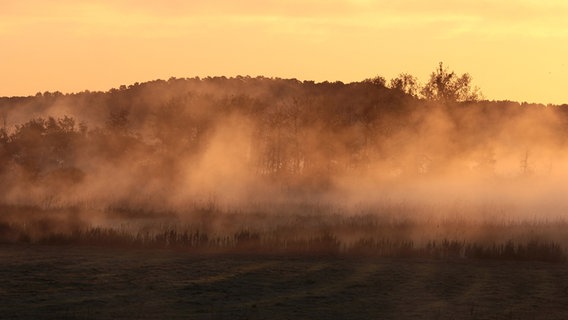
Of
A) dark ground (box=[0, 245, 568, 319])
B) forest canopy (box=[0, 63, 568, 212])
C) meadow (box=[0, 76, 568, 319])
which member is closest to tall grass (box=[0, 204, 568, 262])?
meadow (box=[0, 76, 568, 319])

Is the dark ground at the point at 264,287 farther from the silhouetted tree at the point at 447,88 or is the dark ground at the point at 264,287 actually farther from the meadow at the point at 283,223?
the silhouetted tree at the point at 447,88

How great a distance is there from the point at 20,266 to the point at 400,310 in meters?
11.3

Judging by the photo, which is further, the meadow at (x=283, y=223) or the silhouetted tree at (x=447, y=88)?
the silhouetted tree at (x=447, y=88)

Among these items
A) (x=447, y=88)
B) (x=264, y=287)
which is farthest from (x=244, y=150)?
(x=264, y=287)

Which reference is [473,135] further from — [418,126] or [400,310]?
[400,310]

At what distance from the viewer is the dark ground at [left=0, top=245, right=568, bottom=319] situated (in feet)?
72.0

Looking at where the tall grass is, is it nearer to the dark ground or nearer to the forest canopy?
the dark ground

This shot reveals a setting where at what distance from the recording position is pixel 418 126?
3644 inches

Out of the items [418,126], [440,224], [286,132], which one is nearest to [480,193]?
[418,126]

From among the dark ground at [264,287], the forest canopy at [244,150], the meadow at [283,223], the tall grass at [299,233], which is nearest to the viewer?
the dark ground at [264,287]

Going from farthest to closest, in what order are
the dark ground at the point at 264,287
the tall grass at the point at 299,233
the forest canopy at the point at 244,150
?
the forest canopy at the point at 244,150, the tall grass at the point at 299,233, the dark ground at the point at 264,287

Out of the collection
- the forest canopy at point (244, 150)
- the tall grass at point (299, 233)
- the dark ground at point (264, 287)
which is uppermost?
the forest canopy at point (244, 150)

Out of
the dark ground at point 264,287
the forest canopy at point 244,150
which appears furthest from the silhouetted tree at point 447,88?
the dark ground at point 264,287

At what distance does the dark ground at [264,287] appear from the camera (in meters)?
22.0
